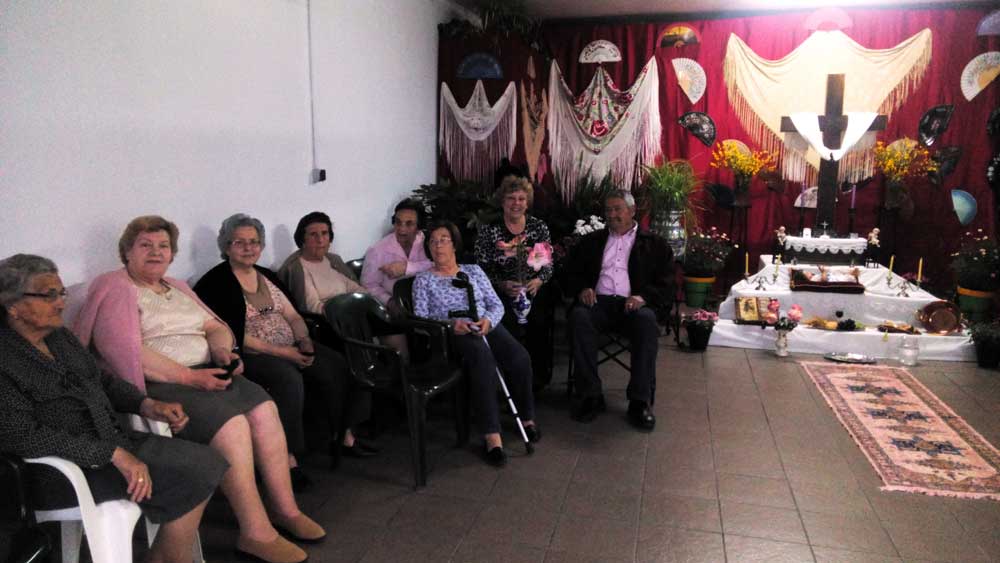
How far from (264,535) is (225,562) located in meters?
0.16

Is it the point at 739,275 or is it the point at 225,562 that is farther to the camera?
the point at 739,275

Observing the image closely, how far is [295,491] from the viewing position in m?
2.91

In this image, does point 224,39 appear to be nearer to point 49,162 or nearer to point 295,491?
point 49,162

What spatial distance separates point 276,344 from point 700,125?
4.75 m

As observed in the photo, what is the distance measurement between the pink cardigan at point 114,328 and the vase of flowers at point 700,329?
364 centimetres

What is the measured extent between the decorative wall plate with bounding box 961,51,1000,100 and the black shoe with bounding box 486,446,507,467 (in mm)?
5325

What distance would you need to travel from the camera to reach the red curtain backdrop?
595cm

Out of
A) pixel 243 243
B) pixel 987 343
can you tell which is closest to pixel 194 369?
pixel 243 243

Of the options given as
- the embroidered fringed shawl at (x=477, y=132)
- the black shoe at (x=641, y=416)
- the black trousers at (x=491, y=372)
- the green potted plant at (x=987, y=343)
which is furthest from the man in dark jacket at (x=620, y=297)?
the green potted plant at (x=987, y=343)

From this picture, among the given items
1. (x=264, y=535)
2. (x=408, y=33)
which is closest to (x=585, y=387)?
(x=264, y=535)

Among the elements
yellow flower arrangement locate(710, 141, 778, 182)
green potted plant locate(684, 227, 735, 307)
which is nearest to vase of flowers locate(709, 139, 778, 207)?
yellow flower arrangement locate(710, 141, 778, 182)

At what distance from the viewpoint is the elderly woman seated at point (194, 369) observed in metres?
2.37

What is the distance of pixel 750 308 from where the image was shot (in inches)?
205

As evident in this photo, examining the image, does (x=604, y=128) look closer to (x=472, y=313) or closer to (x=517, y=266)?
(x=517, y=266)
